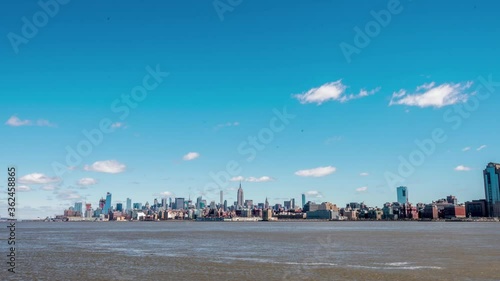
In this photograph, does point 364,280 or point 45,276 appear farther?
point 45,276

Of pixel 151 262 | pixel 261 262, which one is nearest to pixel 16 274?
pixel 151 262

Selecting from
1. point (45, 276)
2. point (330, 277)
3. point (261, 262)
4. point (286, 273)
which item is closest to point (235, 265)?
point (261, 262)

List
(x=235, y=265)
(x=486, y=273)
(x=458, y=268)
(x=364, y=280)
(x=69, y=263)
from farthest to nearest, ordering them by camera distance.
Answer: (x=69, y=263) < (x=235, y=265) < (x=458, y=268) < (x=486, y=273) < (x=364, y=280)

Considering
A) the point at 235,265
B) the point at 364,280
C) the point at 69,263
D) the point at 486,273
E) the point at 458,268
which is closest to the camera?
the point at 364,280

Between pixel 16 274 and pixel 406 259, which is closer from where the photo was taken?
pixel 16 274

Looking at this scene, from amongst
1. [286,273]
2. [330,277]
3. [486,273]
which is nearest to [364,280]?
[330,277]

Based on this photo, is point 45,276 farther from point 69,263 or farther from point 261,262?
point 261,262

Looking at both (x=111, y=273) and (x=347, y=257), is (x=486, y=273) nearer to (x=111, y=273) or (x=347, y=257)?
(x=347, y=257)

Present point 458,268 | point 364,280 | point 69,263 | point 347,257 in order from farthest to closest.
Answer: point 347,257
point 69,263
point 458,268
point 364,280
